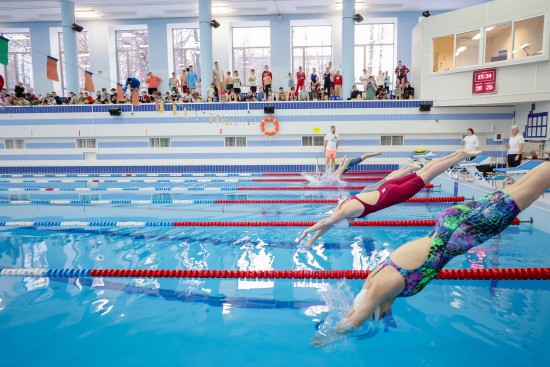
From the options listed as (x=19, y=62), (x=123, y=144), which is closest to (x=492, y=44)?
(x=123, y=144)

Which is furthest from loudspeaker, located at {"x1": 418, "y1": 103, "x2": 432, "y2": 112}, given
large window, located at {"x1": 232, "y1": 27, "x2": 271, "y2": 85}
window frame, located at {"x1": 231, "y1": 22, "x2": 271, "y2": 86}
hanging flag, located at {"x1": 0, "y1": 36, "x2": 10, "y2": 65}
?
hanging flag, located at {"x1": 0, "y1": 36, "x2": 10, "y2": 65}

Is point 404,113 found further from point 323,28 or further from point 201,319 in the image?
point 201,319

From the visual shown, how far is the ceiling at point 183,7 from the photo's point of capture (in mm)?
13992

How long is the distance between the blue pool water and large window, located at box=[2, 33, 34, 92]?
48.5ft

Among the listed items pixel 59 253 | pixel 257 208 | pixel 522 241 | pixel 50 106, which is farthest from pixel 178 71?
pixel 522 241

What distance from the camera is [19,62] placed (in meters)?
16.8

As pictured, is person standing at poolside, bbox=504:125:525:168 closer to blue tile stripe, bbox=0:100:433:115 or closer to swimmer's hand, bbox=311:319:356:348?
blue tile stripe, bbox=0:100:433:115

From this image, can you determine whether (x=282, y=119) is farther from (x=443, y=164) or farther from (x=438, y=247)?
(x=438, y=247)

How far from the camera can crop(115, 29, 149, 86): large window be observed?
54.1 ft

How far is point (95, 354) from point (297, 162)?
34.0 ft

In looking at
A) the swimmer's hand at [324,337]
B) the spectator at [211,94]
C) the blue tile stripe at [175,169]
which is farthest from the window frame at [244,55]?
the swimmer's hand at [324,337]

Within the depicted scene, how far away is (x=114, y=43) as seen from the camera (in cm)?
1644

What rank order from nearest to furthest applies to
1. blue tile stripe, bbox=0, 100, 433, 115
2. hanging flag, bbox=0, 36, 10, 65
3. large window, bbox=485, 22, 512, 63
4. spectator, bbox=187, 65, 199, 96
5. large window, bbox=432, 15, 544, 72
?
hanging flag, bbox=0, 36, 10, 65
large window, bbox=432, 15, 544, 72
large window, bbox=485, 22, 512, 63
blue tile stripe, bbox=0, 100, 433, 115
spectator, bbox=187, 65, 199, 96

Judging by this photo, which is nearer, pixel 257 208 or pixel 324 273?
pixel 324 273
